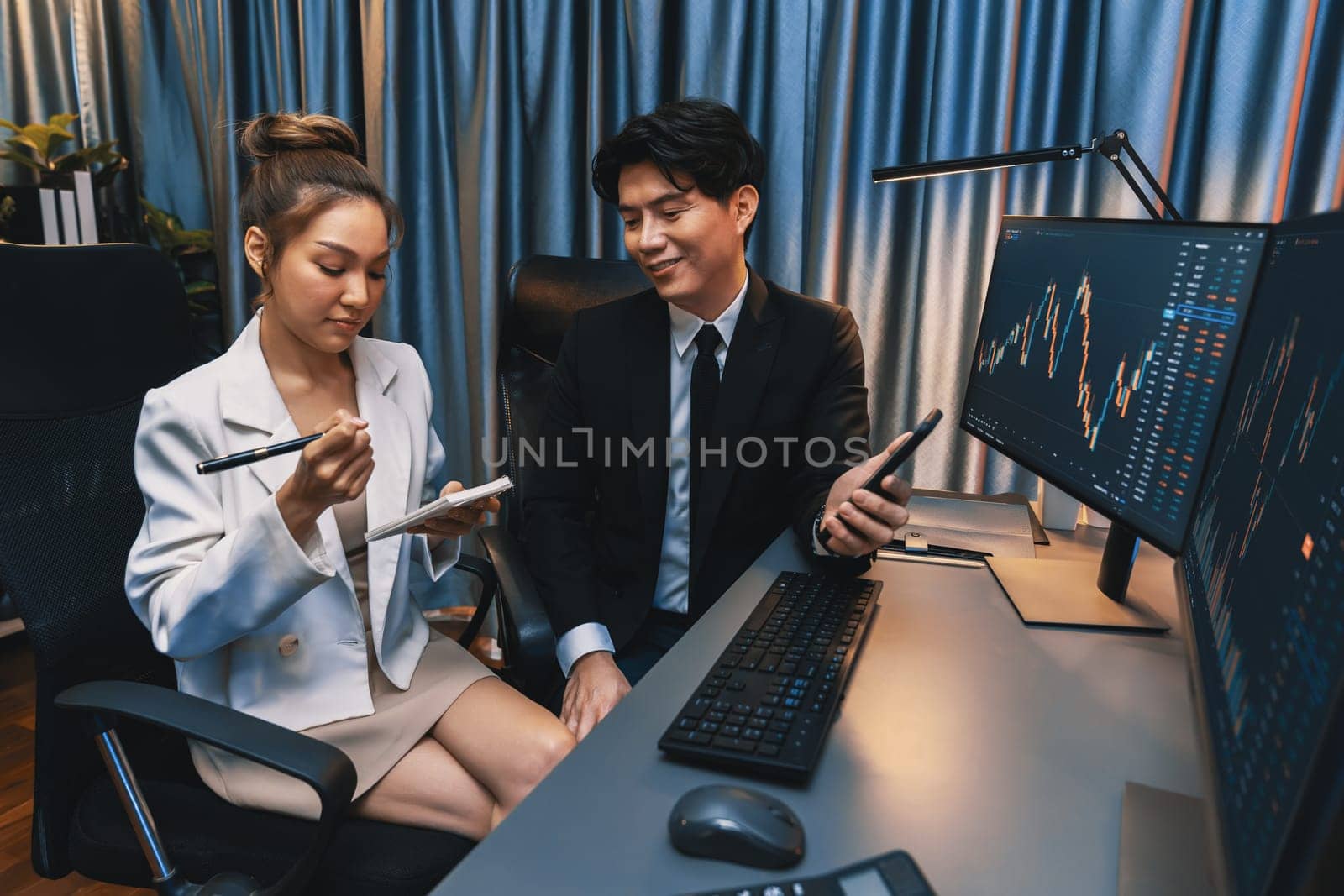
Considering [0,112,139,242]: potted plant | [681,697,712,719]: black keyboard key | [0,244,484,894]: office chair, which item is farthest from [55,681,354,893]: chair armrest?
[0,112,139,242]: potted plant

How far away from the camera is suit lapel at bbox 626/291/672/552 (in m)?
1.39

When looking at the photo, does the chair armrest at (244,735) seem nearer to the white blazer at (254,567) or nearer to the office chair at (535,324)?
the white blazer at (254,567)

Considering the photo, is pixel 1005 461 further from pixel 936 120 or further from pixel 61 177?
pixel 61 177

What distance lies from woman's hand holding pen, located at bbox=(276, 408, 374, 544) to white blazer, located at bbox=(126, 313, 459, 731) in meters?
0.02

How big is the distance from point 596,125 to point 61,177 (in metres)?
1.50

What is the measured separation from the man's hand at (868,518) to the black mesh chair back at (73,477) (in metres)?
0.88

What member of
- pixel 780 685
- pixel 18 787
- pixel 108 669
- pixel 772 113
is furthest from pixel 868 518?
pixel 18 787

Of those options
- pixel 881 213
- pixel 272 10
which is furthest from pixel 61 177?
pixel 881 213

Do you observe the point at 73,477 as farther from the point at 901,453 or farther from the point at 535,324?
the point at 901,453

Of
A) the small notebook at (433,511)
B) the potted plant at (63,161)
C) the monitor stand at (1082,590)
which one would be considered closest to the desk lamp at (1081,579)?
the monitor stand at (1082,590)

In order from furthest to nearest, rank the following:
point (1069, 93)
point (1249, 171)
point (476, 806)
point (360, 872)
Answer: point (1069, 93) → point (1249, 171) → point (476, 806) → point (360, 872)

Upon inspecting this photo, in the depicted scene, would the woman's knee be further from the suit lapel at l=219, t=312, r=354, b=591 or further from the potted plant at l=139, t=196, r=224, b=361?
the potted plant at l=139, t=196, r=224, b=361

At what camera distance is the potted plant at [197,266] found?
2.53m

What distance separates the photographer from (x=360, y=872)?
92 cm
